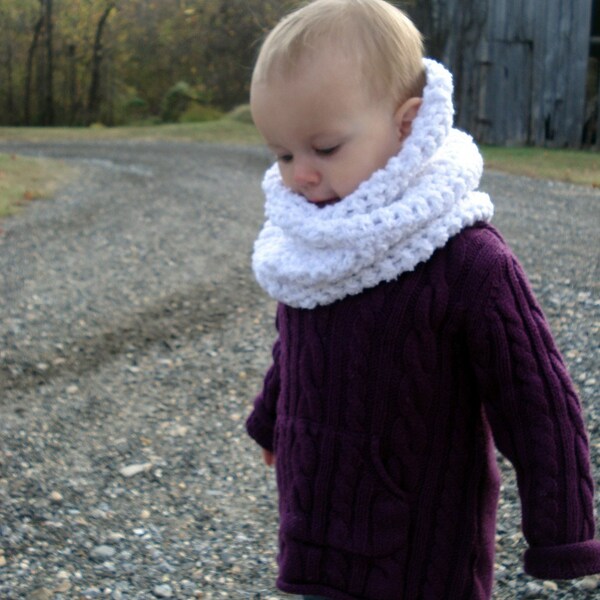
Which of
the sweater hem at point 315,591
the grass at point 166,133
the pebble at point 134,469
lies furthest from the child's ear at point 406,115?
the grass at point 166,133

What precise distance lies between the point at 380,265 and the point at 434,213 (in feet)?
0.42

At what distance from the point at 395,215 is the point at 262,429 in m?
0.67

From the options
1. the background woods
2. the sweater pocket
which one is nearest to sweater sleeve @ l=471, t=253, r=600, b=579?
the sweater pocket

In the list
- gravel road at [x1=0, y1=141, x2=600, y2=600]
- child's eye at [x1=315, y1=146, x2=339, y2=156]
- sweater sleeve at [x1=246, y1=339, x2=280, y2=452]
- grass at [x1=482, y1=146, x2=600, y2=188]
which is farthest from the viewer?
grass at [x1=482, y1=146, x2=600, y2=188]

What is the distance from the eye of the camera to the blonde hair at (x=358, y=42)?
1.79 m

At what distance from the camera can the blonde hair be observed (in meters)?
1.79

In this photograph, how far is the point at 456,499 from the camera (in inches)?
74.5

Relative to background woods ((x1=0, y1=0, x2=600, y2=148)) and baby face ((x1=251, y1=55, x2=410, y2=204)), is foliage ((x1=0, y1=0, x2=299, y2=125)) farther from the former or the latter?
baby face ((x1=251, y1=55, x2=410, y2=204))

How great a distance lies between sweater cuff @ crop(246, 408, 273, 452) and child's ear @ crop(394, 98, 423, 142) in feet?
2.31

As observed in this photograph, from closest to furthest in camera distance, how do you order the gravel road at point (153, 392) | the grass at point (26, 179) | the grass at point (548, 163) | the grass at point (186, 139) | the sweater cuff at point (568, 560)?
the sweater cuff at point (568, 560)
the gravel road at point (153, 392)
the grass at point (26, 179)
the grass at point (186, 139)
the grass at point (548, 163)

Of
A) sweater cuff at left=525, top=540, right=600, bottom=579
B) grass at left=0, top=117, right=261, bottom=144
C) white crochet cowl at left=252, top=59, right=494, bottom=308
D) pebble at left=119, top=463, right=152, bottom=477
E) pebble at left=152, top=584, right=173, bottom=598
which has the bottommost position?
grass at left=0, top=117, right=261, bottom=144

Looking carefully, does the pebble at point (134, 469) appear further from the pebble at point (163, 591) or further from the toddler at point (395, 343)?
the toddler at point (395, 343)

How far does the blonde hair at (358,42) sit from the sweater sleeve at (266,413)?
0.62 metres

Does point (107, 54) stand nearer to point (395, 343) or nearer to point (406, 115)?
point (406, 115)
